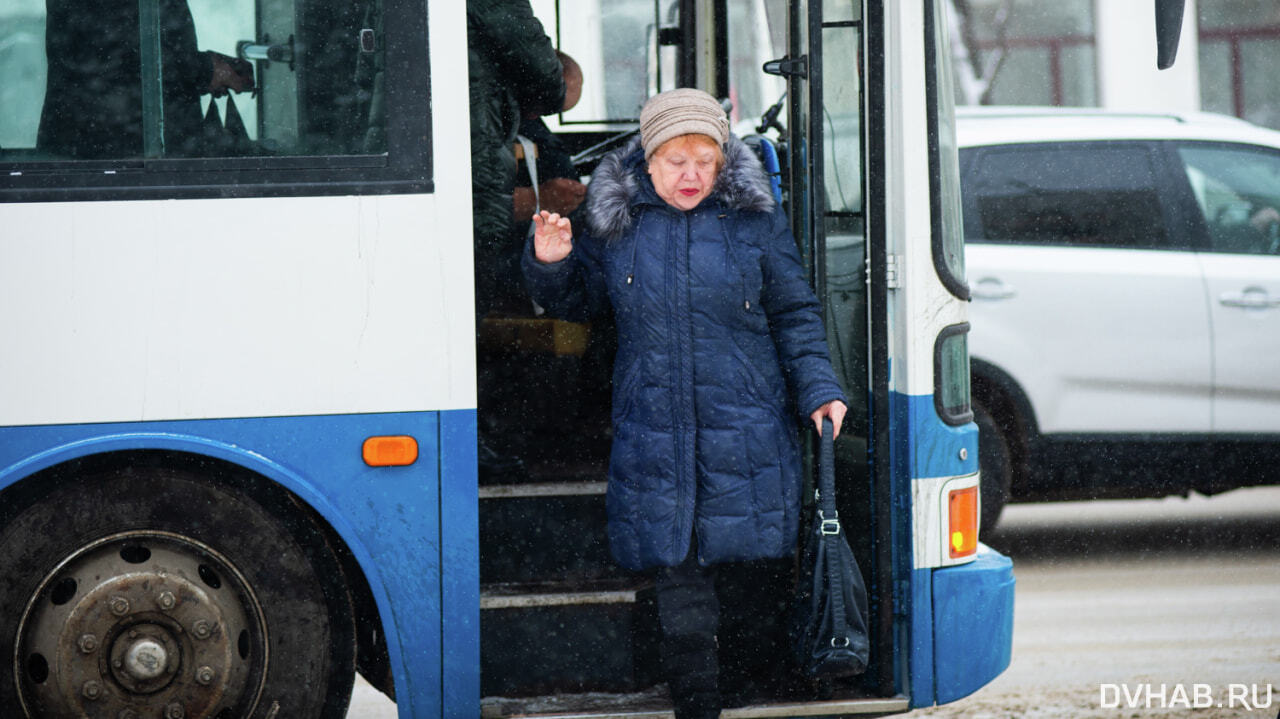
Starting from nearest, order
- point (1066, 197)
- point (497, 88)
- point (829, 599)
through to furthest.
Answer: point (829, 599)
point (497, 88)
point (1066, 197)

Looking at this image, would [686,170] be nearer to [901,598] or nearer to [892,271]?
[892,271]

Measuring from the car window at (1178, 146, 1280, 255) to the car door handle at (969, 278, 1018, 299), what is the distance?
3.45 feet

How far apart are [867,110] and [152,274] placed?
5.87 ft

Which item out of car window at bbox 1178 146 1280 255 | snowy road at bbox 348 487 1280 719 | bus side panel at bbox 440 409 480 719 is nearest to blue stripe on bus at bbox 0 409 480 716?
bus side panel at bbox 440 409 480 719

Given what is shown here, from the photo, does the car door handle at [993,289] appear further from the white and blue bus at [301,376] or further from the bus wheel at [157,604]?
the bus wheel at [157,604]

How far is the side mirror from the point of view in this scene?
3381 mm

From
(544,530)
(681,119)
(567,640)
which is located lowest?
(567,640)

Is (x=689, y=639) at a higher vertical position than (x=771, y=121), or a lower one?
lower

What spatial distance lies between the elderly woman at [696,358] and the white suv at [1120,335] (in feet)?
10.2

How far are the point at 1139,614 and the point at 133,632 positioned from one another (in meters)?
4.28

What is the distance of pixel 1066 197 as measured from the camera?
6922 mm

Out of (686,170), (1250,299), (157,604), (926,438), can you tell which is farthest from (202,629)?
(1250,299)

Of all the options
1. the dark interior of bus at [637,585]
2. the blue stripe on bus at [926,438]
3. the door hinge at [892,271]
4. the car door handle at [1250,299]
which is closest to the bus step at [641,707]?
the dark interior of bus at [637,585]

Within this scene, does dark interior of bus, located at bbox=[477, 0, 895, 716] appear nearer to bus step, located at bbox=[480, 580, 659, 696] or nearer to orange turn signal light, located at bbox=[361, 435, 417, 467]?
bus step, located at bbox=[480, 580, 659, 696]
